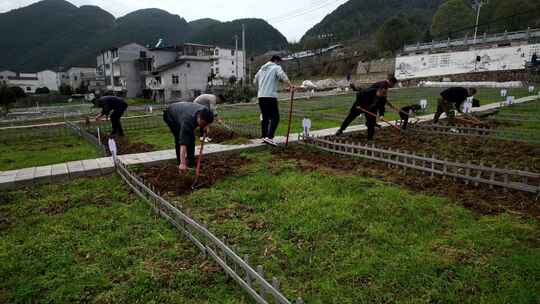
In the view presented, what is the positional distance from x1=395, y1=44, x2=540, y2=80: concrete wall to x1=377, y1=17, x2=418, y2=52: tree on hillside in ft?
33.1

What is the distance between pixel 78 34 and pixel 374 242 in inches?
4327

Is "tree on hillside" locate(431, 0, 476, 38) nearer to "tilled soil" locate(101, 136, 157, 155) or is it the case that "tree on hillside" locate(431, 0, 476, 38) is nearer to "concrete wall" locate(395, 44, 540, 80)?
"concrete wall" locate(395, 44, 540, 80)

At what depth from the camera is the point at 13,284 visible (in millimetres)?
2617

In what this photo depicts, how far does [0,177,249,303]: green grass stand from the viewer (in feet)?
8.07

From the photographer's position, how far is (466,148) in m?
6.67

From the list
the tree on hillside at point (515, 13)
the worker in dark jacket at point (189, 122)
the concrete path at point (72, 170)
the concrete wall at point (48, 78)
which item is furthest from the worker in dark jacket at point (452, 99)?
the concrete wall at point (48, 78)

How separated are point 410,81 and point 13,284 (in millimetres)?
44326

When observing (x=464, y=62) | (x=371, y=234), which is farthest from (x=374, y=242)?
(x=464, y=62)

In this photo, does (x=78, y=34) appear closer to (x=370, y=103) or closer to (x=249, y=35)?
(x=249, y=35)

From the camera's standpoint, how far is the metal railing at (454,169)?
413 centimetres

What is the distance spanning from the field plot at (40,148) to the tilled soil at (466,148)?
6.79 m

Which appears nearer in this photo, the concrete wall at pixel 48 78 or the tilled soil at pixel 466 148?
the tilled soil at pixel 466 148

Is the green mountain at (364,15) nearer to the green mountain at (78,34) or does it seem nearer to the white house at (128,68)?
the green mountain at (78,34)

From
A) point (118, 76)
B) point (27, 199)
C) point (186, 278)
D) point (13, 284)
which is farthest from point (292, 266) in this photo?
point (118, 76)
